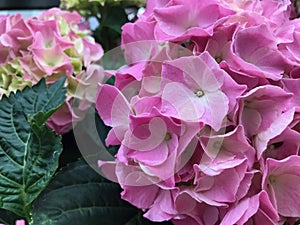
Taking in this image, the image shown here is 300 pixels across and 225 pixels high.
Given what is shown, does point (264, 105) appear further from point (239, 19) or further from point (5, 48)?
point (5, 48)

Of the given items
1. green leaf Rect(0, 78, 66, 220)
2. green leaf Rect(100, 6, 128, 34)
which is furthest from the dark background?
green leaf Rect(0, 78, 66, 220)

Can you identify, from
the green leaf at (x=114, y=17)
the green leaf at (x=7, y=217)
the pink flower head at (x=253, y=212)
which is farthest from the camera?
the green leaf at (x=114, y=17)

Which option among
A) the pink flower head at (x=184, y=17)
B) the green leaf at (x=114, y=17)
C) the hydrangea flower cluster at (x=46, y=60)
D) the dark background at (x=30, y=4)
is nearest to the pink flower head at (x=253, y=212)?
the pink flower head at (x=184, y=17)

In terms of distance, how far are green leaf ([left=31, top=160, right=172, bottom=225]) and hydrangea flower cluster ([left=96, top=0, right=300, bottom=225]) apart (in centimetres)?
4

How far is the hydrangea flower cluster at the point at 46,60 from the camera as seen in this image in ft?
1.78

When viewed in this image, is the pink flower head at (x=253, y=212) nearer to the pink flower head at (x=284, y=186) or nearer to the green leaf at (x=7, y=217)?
the pink flower head at (x=284, y=186)

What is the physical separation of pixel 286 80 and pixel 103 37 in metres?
0.39

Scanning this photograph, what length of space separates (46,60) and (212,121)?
0.25 meters

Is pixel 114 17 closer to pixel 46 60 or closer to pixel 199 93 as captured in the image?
pixel 46 60

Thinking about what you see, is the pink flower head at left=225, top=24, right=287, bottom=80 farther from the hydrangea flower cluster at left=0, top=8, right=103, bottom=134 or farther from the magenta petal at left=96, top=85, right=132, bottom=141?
the hydrangea flower cluster at left=0, top=8, right=103, bottom=134

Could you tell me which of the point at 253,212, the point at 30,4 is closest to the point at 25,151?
the point at 253,212

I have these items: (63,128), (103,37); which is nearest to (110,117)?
(63,128)

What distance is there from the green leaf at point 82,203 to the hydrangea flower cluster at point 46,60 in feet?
0.36

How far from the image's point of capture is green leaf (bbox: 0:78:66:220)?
1.38 feet
